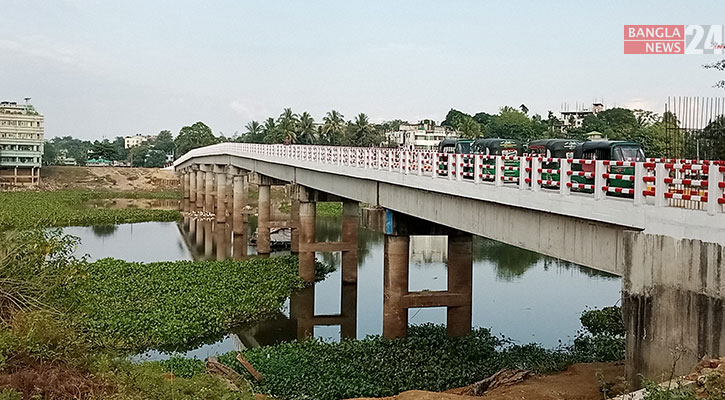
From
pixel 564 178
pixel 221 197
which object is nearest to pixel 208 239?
pixel 221 197

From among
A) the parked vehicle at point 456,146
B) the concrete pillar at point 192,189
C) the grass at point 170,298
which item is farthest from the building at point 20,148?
the parked vehicle at point 456,146

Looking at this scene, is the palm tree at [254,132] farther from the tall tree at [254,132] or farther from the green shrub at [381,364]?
the green shrub at [381,364]

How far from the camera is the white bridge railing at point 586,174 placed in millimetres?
9438

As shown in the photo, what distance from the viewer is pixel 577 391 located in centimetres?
1346

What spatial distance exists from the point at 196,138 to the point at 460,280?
112843 millimetres

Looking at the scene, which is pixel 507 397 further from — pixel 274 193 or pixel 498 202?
pixel 274 193

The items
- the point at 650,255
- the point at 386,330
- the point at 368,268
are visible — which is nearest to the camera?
the point at 650,255

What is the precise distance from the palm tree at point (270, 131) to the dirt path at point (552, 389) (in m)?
87.3

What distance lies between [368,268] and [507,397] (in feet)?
77.9

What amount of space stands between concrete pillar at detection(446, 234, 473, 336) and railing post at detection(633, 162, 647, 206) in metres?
10.7

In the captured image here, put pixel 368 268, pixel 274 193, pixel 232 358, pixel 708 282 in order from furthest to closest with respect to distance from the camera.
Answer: pixel 274 193
pixel 368 268
pixel 232 358
pixel 708 282

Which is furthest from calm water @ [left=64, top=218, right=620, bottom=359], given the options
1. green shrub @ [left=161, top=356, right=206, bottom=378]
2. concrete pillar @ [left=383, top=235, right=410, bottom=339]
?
concrete pillar @ [left=383, top=235, right=410, bottom=339]

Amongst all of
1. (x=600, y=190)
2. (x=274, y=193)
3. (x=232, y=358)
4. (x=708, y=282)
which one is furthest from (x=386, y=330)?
(x=274, y=193)

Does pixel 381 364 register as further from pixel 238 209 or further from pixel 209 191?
pixel 209 191
